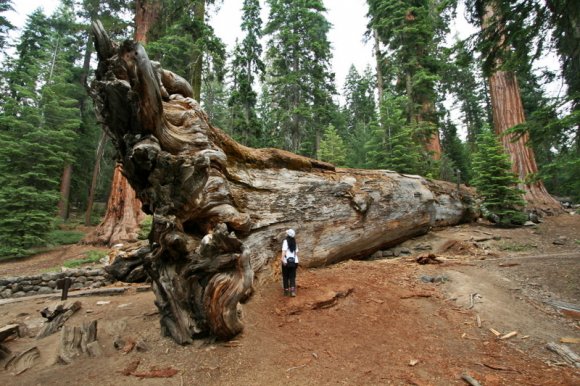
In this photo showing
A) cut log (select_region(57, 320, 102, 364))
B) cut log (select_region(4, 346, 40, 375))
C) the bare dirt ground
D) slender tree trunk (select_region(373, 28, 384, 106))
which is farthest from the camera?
slender tree trunk (select_region(373, 28, 384, 106))

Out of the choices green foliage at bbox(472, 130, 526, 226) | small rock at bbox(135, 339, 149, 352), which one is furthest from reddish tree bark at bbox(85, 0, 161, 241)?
green foliage at bbox(472, 130, 526, 226)

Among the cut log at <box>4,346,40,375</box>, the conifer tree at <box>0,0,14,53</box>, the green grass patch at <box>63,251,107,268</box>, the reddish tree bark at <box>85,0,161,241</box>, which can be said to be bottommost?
the cut log at <box>4,346,40,375</box>

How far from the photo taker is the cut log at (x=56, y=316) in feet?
17.7

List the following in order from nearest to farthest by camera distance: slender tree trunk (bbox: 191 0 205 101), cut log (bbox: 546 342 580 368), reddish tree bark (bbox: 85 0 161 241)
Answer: cut log (bbox: 546 342 580 368) → reddish tree bark (bbox: 85 0 161 241) → slender tree trunk (bbox: 191 0 205 101)

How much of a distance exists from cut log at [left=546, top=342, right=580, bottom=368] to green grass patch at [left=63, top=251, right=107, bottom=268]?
543 inches

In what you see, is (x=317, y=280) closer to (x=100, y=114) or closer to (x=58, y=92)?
(x=100, y=114)

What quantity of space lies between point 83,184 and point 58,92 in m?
9.20

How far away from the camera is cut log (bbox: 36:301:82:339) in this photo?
5384 mm

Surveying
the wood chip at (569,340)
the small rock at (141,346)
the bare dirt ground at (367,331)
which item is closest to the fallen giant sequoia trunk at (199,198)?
the small rock at (141,346)

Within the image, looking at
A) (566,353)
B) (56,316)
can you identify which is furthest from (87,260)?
(566,353)

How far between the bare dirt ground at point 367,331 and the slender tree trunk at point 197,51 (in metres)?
10.2

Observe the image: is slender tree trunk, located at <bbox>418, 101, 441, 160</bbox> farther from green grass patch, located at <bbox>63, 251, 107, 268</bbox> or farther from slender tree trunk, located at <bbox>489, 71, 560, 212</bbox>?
green grass patch, located at <bbox>63, 251, 107, 268</bbox>

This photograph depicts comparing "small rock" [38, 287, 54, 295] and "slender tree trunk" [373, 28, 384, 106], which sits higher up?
"slender tree trunk" [373, 28, 384, 106]

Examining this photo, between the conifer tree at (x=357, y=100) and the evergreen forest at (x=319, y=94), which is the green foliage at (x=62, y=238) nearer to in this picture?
the evergreen forest at (x=319, y=94)
